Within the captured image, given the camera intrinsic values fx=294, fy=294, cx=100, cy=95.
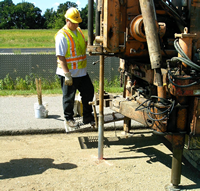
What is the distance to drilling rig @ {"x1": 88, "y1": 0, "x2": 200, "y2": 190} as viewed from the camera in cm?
321

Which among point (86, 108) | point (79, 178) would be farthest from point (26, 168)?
point (86, 108)

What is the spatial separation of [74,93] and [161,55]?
2.19 meters

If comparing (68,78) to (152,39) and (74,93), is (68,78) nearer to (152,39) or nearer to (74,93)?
(74,93)

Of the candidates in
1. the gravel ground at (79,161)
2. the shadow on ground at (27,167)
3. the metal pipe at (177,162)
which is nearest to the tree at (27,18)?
the gravel ground at (79,161)

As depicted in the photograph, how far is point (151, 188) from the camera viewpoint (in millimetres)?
3760

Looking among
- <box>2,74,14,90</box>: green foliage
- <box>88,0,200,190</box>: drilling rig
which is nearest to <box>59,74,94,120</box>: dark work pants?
<box>88,0,200,190</box>: drilling rig

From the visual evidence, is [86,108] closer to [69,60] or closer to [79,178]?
[69,60]

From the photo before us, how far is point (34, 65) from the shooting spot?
9836mm

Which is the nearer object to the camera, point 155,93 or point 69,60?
point 155,93

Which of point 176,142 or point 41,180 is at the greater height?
point 176,142

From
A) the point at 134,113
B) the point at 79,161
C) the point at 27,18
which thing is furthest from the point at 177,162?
the point at 27,18

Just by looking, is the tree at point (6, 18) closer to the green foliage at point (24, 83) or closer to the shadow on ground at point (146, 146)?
the green foliage at point (24, 83)

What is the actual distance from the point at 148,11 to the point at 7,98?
614 cm

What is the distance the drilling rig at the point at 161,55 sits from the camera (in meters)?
3.21
